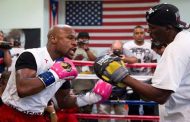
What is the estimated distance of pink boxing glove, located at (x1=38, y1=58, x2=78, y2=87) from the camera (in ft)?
7.84

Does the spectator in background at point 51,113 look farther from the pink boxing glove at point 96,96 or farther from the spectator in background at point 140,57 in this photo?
the spectator in background at point 140,57

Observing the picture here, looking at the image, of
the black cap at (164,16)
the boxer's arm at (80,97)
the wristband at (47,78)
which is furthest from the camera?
the boxer's arm at (80,97)

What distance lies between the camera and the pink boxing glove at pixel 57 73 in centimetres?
239

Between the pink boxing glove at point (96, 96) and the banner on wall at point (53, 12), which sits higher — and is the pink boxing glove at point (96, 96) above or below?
below

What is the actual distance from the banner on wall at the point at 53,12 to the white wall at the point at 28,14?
0.15 metres

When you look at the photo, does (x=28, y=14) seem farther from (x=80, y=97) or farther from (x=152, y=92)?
(x=152, y=92)

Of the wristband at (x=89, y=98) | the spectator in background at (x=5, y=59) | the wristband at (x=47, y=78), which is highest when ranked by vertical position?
the wristband at (x=47, y=78)

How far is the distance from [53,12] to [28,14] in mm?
628

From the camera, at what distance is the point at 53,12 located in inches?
289

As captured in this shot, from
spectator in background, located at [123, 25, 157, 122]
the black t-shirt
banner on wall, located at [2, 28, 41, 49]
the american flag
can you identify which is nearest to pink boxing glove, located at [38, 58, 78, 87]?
the black t-shirt

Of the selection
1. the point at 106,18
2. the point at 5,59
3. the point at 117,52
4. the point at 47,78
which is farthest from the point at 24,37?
the point at 47,78

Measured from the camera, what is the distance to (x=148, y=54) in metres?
4.77

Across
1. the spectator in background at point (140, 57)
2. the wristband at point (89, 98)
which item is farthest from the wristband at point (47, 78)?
the spectator in background at point (140, 57)

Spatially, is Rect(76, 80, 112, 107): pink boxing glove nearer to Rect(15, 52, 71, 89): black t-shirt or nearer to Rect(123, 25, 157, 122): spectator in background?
Rect(15, 52, 71, 89): black t-shirt
